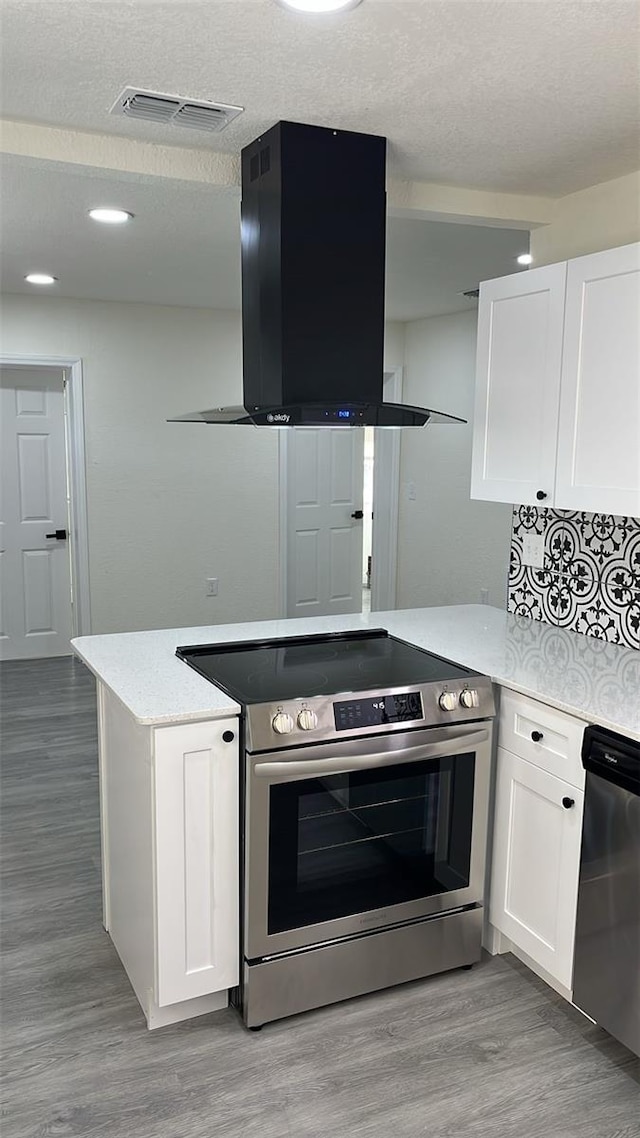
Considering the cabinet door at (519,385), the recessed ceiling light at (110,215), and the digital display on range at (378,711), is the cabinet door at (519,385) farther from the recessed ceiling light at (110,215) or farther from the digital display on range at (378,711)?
the recessed ceiling light at (110,215)

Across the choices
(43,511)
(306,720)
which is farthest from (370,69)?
(43,511)

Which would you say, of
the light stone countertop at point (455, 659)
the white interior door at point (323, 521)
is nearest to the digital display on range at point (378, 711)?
the light stone countertop at point (455, 659)

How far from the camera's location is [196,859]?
7.25 ft

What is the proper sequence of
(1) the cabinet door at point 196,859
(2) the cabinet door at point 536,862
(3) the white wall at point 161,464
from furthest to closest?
(3) the white wall at point 161,464, (2) the cabinet door at point 536,862, (1) the cabinet door at point 196,859

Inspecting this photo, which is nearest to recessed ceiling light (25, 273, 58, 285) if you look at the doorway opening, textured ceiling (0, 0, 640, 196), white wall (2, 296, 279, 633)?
white wall (2, 296, 279, 633)

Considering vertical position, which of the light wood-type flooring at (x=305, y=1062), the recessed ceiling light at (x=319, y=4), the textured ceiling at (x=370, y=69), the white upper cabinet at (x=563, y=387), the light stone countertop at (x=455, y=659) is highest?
the textured ceiling at (x=370, y=69)

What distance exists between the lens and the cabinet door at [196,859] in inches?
84.6

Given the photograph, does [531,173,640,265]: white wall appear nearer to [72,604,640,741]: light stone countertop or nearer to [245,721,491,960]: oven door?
[72,604,640,741]: light stone countertop

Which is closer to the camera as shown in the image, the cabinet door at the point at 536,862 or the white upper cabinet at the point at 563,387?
the cabinet door at the point at 536,862

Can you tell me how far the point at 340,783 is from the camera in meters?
2.30

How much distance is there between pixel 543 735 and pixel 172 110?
1.94m

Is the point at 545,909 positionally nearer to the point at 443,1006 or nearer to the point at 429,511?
the point at 443,1006

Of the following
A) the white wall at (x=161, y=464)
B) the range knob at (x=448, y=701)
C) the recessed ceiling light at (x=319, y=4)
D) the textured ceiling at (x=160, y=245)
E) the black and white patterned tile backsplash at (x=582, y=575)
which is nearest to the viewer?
the recessed ceiling light at (x=319, y=4)

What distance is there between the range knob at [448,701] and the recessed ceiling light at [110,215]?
2278 millimetres
